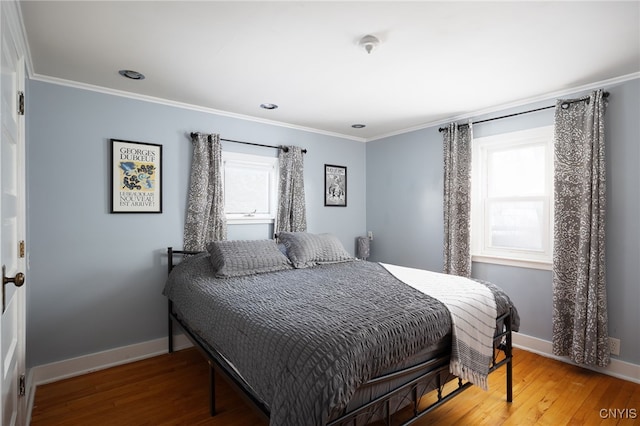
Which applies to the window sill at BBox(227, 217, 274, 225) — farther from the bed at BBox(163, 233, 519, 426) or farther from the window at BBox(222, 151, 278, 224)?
the bed at BBox(163, 233, 519, 426)

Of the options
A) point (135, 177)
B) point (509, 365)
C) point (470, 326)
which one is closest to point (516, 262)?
point (509, 365)

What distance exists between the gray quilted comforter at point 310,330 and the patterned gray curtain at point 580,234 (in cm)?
95

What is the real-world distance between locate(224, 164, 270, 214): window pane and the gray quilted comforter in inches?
47.7

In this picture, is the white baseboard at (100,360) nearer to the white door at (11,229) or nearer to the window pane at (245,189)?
the white door at (11,229)

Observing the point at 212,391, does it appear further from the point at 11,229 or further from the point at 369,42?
the point at 369,42

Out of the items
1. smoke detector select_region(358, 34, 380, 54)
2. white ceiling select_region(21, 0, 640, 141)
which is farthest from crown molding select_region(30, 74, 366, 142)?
smoke detector select_region(358, 34, 380, 54)

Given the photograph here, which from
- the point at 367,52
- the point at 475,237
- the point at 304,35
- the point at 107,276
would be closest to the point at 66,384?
the point at 107,276

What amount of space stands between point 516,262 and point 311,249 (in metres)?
2.03

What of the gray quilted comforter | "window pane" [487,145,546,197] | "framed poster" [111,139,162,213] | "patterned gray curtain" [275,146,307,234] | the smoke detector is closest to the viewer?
the gray quilted comforter

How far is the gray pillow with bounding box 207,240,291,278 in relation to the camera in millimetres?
2828

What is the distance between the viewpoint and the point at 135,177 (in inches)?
121

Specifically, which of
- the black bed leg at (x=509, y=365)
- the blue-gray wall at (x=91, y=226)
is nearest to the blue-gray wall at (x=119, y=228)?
the blue-gray wall at (x=91, y=226)

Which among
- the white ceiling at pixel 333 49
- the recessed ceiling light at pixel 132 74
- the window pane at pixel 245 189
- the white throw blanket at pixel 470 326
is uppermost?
the white ceiling at pixel 333 49

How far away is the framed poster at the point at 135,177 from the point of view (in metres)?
2.97
